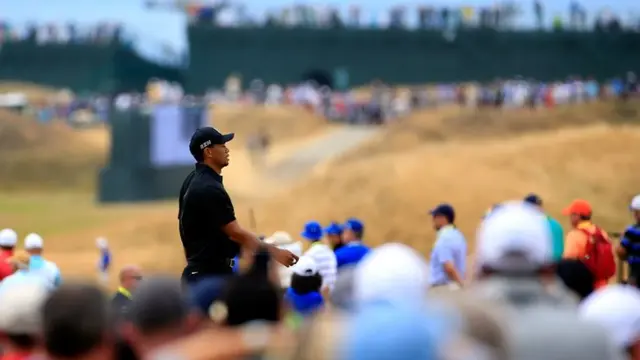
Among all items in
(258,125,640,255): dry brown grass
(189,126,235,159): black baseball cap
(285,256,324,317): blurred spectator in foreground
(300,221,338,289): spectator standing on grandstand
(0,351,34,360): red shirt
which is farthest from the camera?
(258,125,640,255): dry brown grass

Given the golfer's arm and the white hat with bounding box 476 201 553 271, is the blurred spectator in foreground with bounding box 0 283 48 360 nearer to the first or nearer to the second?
the white hat with bounding box 476 201 553 271

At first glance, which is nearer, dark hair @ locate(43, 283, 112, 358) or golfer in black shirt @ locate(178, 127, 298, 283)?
dark hair @ locate(43, 283, 112, 358)

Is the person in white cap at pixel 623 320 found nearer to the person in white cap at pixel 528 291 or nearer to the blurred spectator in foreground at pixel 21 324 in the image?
the person in white cap at pixel 528 291

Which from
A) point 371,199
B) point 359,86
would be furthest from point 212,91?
point 371,199

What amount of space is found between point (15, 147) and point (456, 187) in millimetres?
27460

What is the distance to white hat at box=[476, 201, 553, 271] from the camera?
4.59m

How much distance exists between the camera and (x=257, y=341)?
174 inches

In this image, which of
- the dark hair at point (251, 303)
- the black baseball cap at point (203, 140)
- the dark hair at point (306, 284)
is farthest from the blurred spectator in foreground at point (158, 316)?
the dark hair at point (306, 284)

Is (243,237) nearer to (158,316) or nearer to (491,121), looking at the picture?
(158,316)

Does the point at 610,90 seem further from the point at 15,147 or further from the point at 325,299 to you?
the point at 325,299

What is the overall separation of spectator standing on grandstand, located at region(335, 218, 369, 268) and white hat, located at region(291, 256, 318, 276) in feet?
3.95

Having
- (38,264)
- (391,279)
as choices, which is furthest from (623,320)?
(38,264)

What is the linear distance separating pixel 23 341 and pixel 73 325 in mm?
687

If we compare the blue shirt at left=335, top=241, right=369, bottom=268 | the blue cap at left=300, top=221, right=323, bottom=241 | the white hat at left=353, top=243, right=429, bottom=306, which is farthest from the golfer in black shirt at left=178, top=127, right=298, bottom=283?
the blue cap at left=300, top=221, right=323, bottom=241
